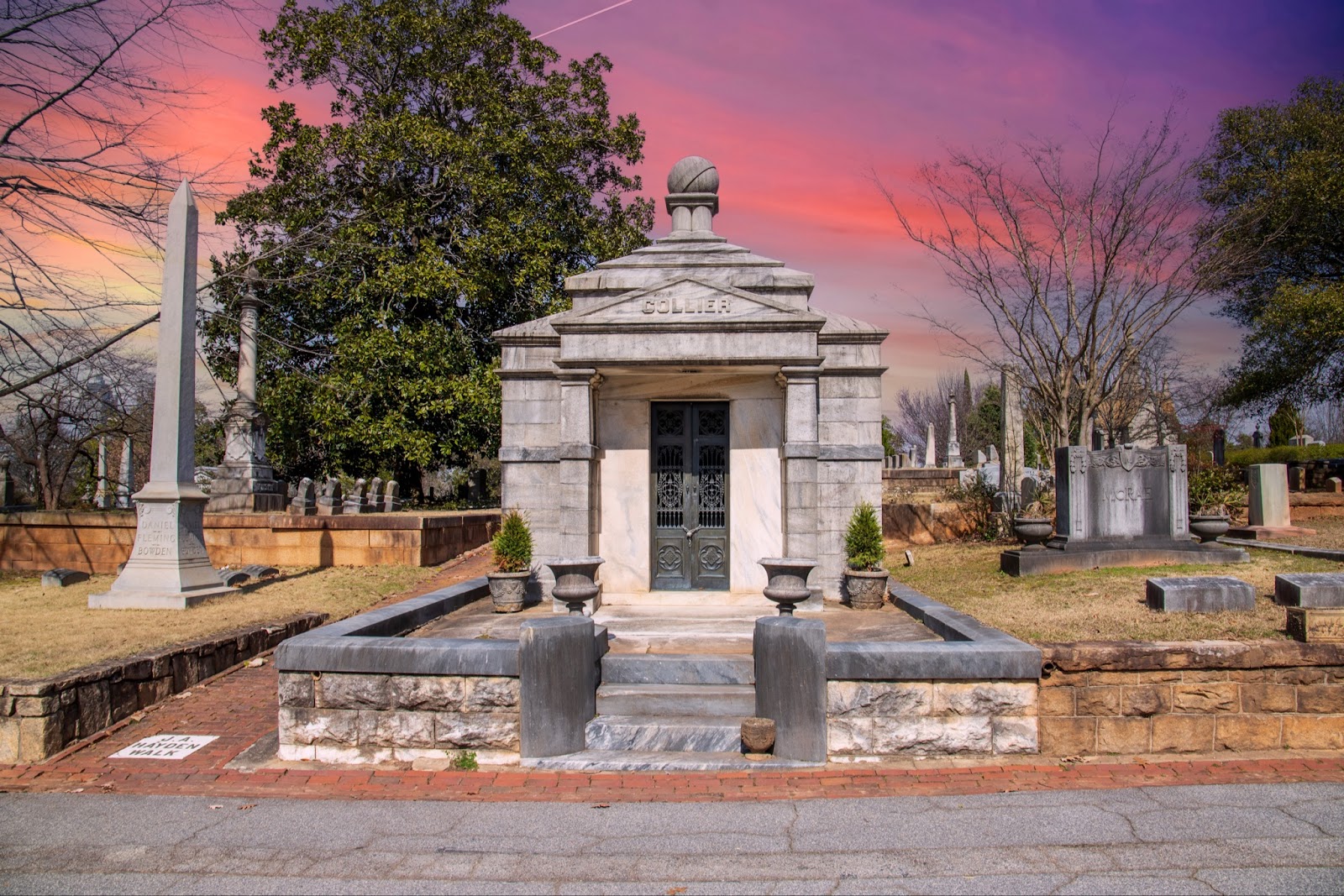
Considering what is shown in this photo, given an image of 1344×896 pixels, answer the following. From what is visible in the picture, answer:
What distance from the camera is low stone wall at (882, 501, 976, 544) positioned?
59.1 ft

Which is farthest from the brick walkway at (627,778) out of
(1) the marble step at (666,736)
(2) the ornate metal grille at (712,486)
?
(2) the ornate metal grille at (712,486)

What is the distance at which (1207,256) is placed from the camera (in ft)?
56.3

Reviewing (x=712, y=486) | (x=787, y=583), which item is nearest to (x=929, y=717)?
(x=787, y=583)

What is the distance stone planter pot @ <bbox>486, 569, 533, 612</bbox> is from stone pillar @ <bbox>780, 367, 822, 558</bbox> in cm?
316

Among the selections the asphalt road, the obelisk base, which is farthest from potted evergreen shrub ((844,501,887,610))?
the obelisk base

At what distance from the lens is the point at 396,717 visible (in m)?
6.45

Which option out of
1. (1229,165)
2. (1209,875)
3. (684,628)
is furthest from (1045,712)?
(1229,165)

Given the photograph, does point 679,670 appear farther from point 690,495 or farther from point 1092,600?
point 1092,600

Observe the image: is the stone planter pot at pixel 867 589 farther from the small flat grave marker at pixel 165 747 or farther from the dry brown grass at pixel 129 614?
the small flat grave marker at pixel 165 747

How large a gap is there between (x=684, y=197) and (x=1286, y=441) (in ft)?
95.2

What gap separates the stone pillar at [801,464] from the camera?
10172 mm

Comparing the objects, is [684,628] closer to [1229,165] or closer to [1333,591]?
[1333,591]

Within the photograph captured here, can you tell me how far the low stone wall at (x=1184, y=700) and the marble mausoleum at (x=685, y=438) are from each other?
3.87m

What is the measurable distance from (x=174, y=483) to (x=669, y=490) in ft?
20.5
